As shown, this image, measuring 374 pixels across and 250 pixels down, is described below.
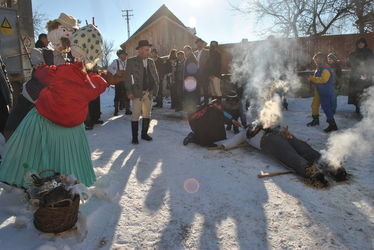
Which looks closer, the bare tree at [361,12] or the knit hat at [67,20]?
the knit hat at [67,20]

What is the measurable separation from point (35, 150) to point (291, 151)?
12.0 feet

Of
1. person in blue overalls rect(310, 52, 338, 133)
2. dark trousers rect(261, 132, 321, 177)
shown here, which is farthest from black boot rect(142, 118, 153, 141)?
person in blue overalls rect(310, 52, 338, 133)

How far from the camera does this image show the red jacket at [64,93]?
2.99m

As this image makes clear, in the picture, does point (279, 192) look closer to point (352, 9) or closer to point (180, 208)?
point (180, 208)

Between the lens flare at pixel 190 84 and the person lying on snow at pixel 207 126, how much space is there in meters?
3.21

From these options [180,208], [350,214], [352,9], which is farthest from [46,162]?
[352,9]

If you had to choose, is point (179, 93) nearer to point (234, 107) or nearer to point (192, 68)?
point (192, 68)

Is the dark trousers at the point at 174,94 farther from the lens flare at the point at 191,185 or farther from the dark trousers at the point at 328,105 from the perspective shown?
the lens flare at the point at 191,185

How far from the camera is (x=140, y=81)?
19.4 ft

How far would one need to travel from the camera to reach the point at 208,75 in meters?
9.41

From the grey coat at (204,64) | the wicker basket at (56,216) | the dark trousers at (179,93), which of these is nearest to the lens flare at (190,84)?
the grey coat at (204,64)

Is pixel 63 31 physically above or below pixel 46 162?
above

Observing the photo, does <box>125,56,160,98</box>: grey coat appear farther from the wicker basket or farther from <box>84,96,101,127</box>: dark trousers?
the wicker basket

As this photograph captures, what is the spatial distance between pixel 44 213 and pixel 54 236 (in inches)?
10.1
